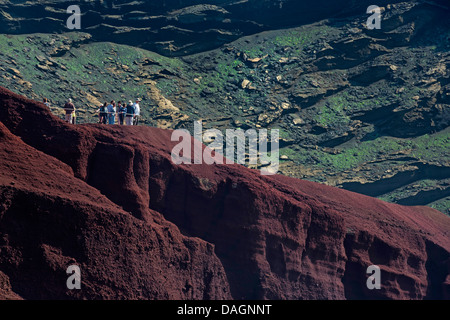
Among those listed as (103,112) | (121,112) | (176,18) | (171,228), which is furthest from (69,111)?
(176,18)

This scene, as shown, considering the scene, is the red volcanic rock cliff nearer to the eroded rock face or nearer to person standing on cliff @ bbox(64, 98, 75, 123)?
person standing on cliff @ bbox(64, 98, 75, 123)

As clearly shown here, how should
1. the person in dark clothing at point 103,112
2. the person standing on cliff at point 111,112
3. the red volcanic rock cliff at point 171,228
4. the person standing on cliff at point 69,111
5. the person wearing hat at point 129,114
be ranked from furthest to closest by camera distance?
the person wearing hat at point 129,114
the person standing on cliff at point 111,112
the person in dark clothing at point 103,112
the person standing on cliff at point 69,111
the red volcanic rock cliff at point 171,228

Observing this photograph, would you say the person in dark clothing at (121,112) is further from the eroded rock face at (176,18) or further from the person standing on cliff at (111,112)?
the eroded rock face at (176,18)

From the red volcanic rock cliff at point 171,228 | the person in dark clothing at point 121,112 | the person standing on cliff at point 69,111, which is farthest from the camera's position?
the person in dark clothing at point 121,112

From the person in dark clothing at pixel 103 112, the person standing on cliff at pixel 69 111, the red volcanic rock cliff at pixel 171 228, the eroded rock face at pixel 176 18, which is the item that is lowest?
the red volcanic rock cliff at pixel 171 228

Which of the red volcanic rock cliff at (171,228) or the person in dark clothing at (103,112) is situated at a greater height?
the person in dark clothing at (103,112)

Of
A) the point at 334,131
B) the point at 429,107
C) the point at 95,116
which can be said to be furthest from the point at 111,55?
the point at 429,107

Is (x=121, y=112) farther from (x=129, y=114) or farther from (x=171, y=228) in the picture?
(x=171, y=228)

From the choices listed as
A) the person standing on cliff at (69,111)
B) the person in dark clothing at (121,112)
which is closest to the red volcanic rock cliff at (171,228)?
the person standing on cliff at (69,111)
